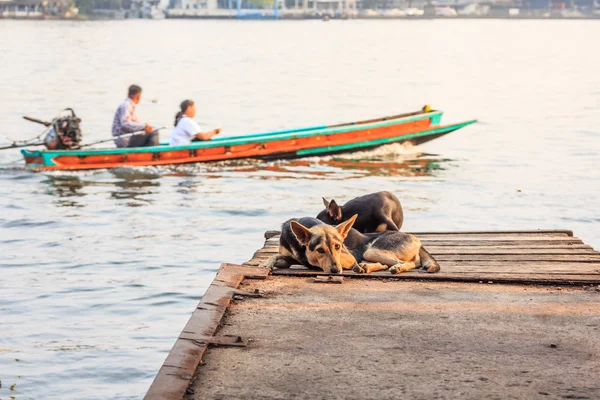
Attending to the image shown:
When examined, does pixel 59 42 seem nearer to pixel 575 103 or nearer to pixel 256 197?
pixel 575 103

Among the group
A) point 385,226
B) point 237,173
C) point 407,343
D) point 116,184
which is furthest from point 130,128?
point 407,343

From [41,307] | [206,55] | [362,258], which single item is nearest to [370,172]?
[41,307]

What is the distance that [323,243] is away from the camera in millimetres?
7680

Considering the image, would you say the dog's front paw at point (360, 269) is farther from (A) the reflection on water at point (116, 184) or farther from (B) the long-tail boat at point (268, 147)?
(B) the long-tail boat at point (268, 147)

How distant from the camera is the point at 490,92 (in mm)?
50719

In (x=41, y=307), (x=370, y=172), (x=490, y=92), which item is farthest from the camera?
(x=490, y=92)

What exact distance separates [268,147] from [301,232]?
13100mm

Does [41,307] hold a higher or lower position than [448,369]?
lower

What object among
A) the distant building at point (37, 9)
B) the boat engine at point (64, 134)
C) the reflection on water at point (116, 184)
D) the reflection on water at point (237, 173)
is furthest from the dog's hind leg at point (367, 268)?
the distant building at point (37, 9)

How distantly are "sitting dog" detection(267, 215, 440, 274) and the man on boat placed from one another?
11.3m

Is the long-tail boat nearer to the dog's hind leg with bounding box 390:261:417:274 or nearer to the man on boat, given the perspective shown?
the man on boat

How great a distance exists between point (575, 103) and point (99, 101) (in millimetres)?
19118

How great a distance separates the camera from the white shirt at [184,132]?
19.6 m

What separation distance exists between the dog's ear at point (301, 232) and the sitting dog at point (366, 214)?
92 centimetres
